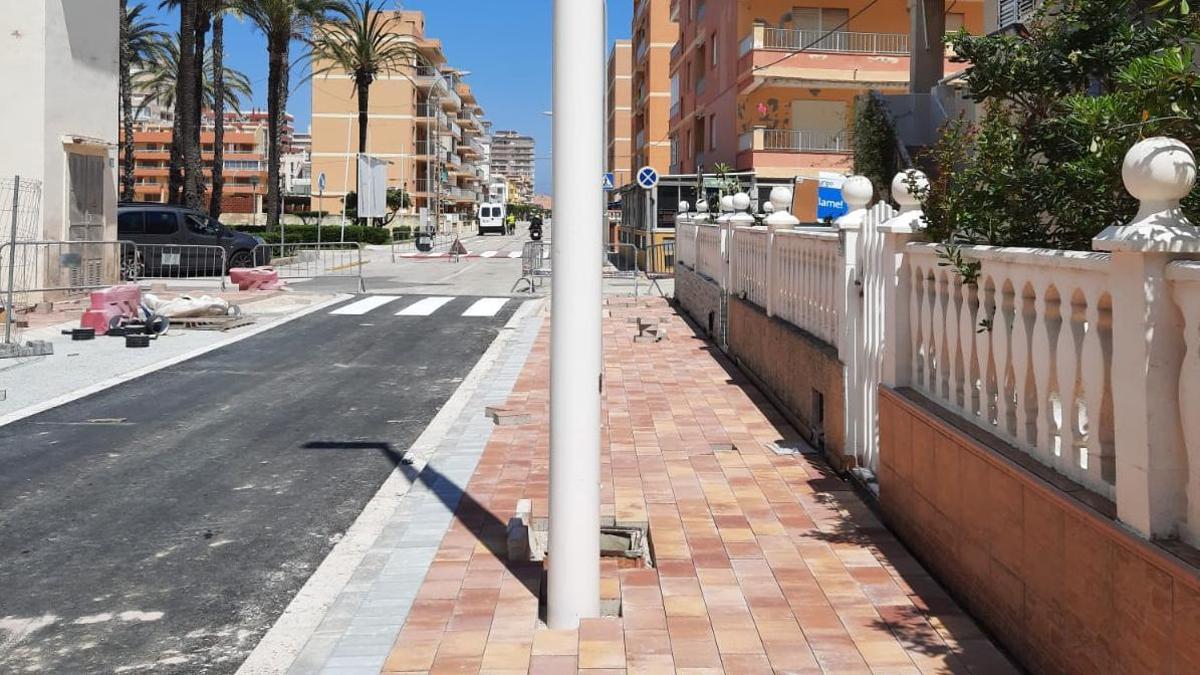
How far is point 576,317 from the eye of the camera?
4887 millimetres

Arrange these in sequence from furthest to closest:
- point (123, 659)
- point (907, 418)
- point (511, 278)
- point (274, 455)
Answer: point (511, 278)
point (274, 455)
point (907, 418)
point (123, 659)

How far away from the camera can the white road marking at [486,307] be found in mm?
19984

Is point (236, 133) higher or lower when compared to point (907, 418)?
higher

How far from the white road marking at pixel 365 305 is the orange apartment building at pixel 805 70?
17372 mm

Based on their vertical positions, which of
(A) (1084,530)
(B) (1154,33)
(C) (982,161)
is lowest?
(A) (1084,530)

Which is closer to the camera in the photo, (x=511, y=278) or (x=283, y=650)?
(x=283, y=650)

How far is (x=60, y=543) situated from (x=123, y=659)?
6.27ft

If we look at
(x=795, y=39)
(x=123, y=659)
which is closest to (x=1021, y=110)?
(x=123, y=659)

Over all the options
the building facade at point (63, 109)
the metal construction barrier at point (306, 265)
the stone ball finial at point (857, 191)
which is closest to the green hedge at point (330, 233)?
the metal construction barrier at point (306, 265)

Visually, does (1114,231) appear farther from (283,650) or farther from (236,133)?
(236,133)

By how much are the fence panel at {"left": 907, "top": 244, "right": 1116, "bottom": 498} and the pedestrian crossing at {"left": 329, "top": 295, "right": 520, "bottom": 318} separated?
14.5 metres

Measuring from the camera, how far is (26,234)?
65.6 feet

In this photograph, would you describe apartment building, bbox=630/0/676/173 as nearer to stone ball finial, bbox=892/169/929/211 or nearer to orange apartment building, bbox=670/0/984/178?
orange apartment building, bbox=670/0/984/178

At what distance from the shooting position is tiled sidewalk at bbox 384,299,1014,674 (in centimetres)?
440
